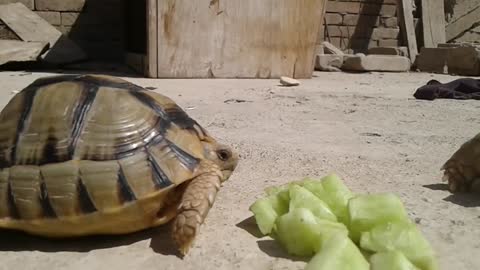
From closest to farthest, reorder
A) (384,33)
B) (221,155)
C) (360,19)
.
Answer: (221,155) < (360,19) < (384,33)

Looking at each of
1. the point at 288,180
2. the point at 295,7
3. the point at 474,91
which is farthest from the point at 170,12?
the point at 288,180

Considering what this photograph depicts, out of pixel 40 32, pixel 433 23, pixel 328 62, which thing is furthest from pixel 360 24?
pixel 40 32

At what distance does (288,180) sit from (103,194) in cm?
124

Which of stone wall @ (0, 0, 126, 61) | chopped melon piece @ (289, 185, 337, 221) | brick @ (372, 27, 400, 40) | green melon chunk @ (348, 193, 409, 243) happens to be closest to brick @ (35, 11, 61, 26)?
stone wall @ (0, 0, 126, 61)

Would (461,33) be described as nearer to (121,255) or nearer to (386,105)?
(386,105)

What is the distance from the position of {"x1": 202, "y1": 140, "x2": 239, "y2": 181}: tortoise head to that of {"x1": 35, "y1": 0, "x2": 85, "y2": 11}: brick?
8310 mm

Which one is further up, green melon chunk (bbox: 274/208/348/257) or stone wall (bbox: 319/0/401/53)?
stone wall (bbox: 319/0/401/53)

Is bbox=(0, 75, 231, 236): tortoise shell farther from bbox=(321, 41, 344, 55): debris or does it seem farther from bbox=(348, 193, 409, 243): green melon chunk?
bbox=(321, 41, 344, 55): debris

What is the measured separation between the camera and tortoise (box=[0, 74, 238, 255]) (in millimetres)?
1902

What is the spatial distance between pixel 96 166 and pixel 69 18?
8600 mm

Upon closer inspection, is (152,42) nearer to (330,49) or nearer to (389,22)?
(330,49)

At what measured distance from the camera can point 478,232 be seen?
214cm

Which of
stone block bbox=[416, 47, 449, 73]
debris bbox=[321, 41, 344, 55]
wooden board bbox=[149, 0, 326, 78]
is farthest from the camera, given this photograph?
debris bbox=[321, 41, 344, 55]

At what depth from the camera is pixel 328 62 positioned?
1016cm
